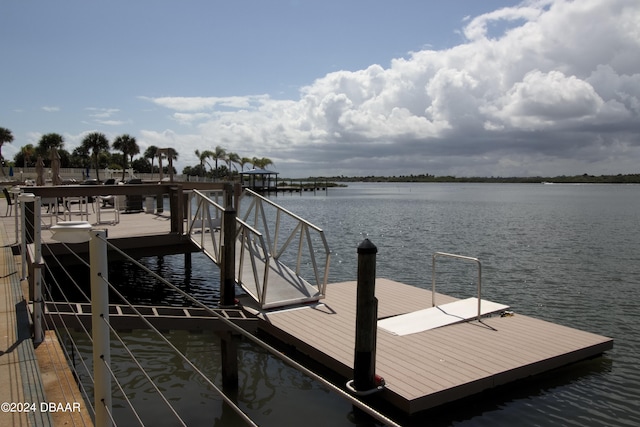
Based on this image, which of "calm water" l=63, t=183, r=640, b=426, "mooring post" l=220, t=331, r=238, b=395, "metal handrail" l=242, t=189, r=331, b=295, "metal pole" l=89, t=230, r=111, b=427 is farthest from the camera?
"metal handrail" l=242, t=189, r=331, b=295

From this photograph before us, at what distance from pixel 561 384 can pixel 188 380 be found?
5.13 m

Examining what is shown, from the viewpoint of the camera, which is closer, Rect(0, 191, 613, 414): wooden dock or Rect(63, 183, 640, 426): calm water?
Rect(0, 191, 613, 414): wooden dock

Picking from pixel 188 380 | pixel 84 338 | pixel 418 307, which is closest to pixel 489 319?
pixel 418 307

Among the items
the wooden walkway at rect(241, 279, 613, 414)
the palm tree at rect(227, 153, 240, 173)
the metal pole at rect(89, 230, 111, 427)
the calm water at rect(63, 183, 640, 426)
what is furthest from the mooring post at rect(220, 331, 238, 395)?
the palm tree at rect(227, 153, 240, 173)

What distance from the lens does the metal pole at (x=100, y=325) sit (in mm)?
2475

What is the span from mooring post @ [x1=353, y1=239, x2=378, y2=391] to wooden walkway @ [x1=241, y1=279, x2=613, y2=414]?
264 millimetres

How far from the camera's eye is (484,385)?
237 inches

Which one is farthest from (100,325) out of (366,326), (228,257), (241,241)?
(241,241)

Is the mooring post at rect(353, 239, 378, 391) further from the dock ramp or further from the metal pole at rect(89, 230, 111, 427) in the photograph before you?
the metal pole at rect(89, 230, 111, 427)

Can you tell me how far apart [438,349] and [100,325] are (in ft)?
17.4

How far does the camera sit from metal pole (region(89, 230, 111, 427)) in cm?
247

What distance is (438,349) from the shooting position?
688 centimetres

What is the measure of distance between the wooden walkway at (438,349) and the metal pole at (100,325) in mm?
3683

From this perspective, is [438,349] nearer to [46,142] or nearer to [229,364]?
[229,364]
